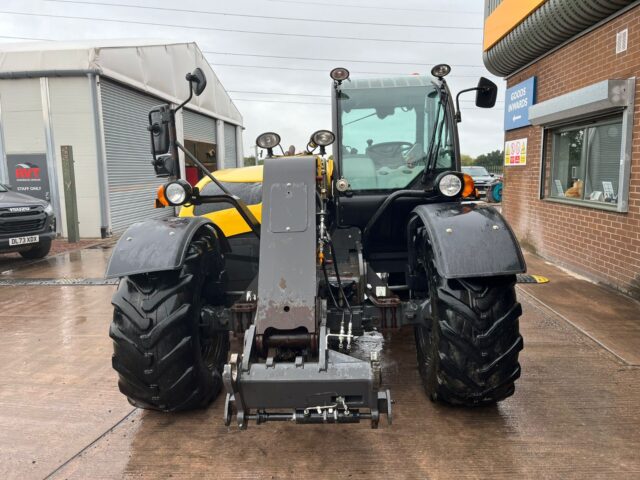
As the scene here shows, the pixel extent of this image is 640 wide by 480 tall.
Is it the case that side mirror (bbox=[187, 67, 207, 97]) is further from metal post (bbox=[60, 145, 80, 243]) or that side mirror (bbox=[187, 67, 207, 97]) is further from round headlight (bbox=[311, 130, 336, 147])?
metal post (bbox=[60, 145, 80, 243])

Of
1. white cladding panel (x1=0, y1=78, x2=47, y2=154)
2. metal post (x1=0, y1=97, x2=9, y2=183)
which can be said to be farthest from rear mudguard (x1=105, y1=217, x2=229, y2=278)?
metal post (x1=0, y1=97, x2=9, y2=183)

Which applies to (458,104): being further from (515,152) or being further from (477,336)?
(515,152)

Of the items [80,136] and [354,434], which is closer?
[354,434]

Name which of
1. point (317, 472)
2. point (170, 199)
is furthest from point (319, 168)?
point (317, 472)

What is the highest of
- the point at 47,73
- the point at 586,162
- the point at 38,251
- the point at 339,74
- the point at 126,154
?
the point at 47,73

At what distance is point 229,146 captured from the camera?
23484 mm

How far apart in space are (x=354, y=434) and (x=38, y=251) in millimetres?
8235

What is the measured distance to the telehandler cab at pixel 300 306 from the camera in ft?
8.14

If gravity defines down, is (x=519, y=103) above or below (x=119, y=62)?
below

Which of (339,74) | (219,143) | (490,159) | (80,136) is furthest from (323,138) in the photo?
(490,159)

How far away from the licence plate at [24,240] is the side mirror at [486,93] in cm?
769

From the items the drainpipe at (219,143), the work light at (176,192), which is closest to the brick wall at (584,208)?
the work light at (176,192)

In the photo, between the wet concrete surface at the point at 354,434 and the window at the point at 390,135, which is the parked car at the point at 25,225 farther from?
the window at the point at 390,135

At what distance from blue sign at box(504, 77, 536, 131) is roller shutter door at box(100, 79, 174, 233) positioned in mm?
8673
